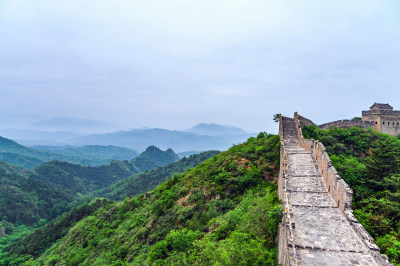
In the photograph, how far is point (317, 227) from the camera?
368 inches

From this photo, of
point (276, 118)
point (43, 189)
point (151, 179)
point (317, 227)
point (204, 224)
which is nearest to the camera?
point (317, 227)

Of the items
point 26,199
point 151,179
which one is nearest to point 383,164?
point 151,179

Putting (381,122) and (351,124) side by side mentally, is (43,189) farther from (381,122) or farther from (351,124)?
(381,122)

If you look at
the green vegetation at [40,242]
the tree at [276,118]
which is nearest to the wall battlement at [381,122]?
the tree at [276,118]

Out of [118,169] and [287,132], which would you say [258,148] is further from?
[118,169]

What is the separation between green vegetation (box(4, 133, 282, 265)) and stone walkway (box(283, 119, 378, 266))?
1.41m

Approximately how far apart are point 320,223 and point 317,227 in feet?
1.48

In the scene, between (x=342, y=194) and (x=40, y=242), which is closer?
(x=342, y=194)

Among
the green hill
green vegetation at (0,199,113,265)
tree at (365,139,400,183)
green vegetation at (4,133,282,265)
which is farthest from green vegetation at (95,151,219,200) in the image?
tree at (365,139,400,183)

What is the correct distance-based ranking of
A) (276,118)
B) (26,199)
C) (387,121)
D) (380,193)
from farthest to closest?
(26,199)
(387,121)
(276,118)
(380,193)

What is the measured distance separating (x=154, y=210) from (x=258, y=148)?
44.4ft

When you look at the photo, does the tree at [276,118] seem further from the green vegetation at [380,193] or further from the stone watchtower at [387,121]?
the stone watchtower at [387,121]

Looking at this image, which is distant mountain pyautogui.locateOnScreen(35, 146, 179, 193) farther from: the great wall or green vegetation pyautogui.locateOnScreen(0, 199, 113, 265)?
the great wall

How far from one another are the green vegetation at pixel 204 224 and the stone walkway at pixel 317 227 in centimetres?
141
